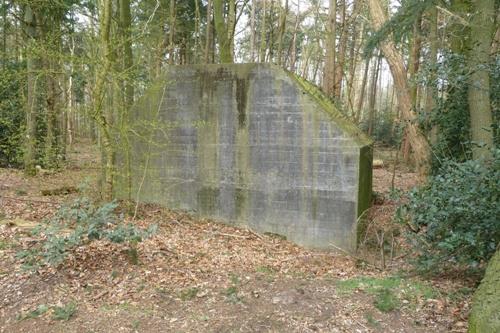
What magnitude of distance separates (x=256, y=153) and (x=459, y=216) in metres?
4.17

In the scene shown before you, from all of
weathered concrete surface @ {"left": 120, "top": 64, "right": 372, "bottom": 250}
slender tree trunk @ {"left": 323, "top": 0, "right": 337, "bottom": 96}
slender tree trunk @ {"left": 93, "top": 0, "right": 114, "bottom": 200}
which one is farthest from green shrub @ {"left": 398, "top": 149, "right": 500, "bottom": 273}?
slender tree trunk @ {"left": 323, "top": 0, "right": 337, "bottom": 96}

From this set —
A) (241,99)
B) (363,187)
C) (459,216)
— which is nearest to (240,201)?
(241,99)

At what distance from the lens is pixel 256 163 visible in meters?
8.04

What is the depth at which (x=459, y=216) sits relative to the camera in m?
4.70

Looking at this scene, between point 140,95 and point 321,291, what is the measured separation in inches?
247

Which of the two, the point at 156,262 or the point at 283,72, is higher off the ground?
the point at 283,72

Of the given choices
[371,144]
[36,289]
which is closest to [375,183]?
[371,144]

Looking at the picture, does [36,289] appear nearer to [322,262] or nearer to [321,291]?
[321,291]

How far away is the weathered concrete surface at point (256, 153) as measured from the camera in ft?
24.2

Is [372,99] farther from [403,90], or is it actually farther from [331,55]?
[403,90]

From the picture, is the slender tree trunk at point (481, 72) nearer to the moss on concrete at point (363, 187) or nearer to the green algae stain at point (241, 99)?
the moss on concrete at point (363, 187)

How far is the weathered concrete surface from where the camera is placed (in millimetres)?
7363

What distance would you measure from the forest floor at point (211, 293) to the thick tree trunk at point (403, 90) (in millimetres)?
2946

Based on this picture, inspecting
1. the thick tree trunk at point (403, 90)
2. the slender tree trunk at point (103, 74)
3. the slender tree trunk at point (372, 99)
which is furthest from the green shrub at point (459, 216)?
the slender tree trunk at point (372, 99)
